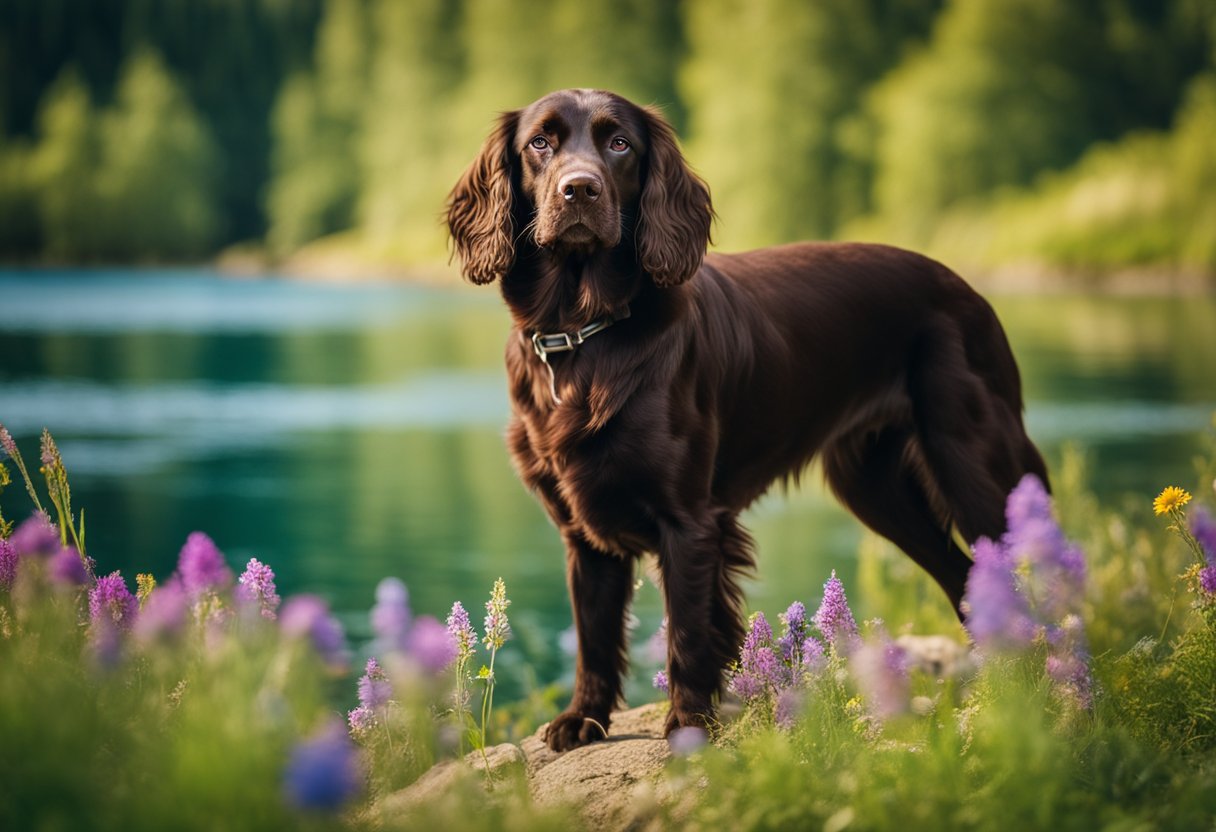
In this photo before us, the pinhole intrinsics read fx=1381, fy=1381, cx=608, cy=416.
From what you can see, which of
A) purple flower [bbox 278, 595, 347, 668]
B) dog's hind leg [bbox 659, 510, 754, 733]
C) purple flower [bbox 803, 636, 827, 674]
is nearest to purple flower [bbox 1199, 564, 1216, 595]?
purple flower [bbox 803, 636, 827, 674]

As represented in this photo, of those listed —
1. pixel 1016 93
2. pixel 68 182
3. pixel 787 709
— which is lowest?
pixel 787 709

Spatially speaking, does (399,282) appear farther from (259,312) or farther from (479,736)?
(479,736)

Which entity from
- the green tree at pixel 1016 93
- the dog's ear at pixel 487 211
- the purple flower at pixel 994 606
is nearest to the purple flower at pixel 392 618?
the purple flower at pixel 994 606

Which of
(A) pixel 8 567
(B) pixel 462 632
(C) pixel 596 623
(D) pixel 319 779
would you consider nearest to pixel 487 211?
(C) pixel 596 623

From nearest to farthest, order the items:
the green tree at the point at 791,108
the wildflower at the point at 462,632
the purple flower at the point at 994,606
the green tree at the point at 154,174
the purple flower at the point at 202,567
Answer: the purple flower at the point at 994,606, the purple flower at the point at 202,567, the wildflower at the point at 462,632, the green tree at the point at 791,108, the green tree at the point at 154,174

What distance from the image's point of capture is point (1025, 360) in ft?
73.0

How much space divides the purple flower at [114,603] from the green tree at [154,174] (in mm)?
58549

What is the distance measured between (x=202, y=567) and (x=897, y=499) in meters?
2.50

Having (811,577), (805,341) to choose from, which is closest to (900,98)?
(811,577)

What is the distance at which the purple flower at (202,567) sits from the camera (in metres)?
2.57

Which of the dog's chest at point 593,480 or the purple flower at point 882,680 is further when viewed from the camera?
the dog's chest at point 593,480

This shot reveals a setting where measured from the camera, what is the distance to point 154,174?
59875 mm

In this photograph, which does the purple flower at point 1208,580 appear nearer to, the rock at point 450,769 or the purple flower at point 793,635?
the purple flower at point 793,635

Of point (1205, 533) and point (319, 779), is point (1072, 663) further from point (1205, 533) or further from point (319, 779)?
point (319, 779)
